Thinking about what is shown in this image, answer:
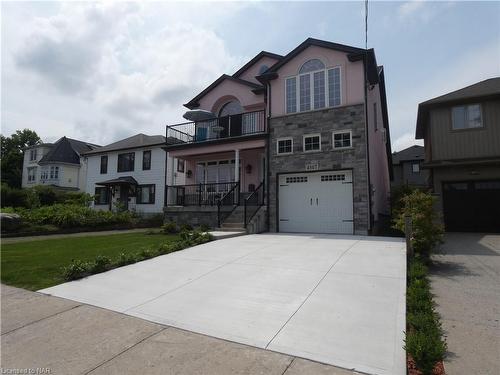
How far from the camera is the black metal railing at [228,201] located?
13.4 metres

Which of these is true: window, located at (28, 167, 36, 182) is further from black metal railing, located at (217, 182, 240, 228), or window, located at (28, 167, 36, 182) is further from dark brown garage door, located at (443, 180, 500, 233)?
dark brown garage door, located at (443, 180, 500, 233)

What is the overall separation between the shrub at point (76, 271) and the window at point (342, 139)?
995 centimetres

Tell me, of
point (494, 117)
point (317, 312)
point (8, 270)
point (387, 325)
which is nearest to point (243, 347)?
point (317, 312)

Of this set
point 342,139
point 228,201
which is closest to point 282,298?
point 342,139

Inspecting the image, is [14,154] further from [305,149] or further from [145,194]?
[305,149]

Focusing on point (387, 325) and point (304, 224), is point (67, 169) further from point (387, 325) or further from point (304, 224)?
point (387, 325)

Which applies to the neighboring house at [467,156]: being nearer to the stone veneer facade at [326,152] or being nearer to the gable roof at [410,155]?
the stone veneer facade at [326,152]

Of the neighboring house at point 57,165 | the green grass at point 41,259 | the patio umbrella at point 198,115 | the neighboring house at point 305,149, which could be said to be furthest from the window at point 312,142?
the neighboring house at point 57,165

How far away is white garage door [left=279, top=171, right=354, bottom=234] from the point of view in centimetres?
1248

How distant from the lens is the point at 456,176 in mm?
14484

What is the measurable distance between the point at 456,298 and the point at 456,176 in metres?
11.5

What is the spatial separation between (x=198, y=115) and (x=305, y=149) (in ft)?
20.5

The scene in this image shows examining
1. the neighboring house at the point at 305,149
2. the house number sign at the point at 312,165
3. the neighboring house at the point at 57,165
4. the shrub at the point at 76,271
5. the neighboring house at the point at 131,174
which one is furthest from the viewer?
the neighboring house at the point at 57,165

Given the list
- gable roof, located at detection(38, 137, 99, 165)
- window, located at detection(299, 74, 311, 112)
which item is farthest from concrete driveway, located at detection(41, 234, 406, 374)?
gable roof, located at detection(38, 137, 99, 165)
